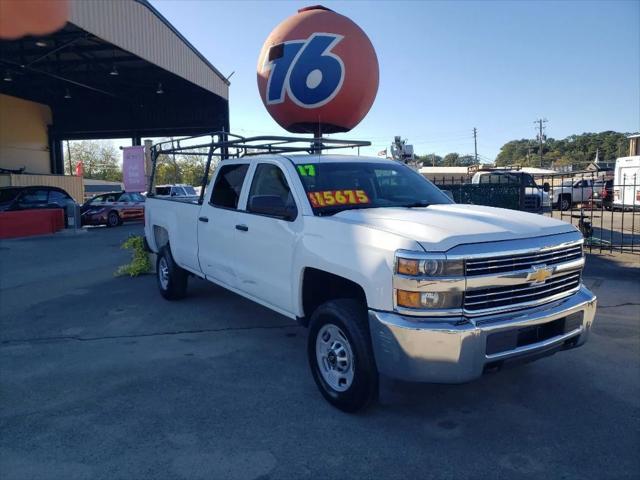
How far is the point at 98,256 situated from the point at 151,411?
932 cm

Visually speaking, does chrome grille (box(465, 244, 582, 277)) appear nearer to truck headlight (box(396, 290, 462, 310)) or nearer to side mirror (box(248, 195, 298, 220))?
truck headlight (box(396, 290, 462, 310))

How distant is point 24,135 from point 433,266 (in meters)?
30.6

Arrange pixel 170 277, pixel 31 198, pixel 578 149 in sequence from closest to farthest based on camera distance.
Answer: pixel 170 277, pixel 31 198, pixel 578 149

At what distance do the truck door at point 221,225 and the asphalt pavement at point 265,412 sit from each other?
749 millimetres

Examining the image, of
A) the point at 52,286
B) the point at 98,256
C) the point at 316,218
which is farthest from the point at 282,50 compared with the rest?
the point at 316,218

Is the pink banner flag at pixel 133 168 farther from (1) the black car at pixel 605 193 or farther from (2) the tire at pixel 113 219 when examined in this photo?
(1) the black car at pixel 605 193

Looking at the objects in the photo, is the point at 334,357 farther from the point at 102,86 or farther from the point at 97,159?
the point at 97,159

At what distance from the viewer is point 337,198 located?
4.29 meters

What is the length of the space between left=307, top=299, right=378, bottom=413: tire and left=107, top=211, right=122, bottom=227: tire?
19041mm

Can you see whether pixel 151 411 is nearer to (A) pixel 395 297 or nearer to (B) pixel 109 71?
(A) pixel 395 297

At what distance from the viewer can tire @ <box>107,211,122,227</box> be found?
2087 centimetres

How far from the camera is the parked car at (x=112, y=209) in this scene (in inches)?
813

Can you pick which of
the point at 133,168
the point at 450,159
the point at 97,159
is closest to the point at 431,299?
the point at 133,168

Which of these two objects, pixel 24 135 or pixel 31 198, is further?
pixel 24 135
